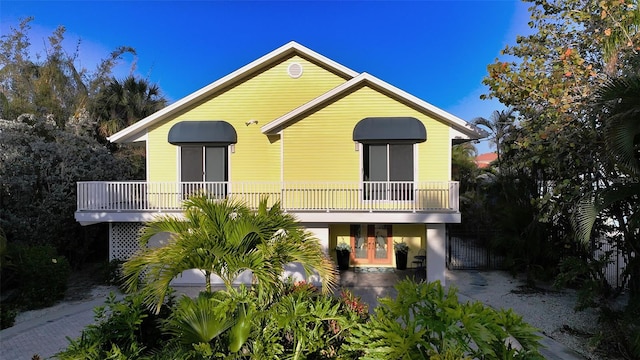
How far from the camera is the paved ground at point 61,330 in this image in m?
6.25

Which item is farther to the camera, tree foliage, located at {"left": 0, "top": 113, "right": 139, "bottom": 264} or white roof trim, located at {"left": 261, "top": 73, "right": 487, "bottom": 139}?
tree foliage, located at {"left": 0, "top": 113, "right": 139, "bottom": 264}

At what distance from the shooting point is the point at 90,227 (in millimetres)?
12156

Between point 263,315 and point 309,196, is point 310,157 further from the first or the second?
point 263,315

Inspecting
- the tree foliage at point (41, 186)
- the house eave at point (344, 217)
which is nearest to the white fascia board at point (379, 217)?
the house eave at point (344, 217)

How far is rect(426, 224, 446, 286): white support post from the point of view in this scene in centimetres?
998

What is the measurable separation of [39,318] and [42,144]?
6.43 metres

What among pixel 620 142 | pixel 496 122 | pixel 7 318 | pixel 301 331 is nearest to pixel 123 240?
pixel 7 318

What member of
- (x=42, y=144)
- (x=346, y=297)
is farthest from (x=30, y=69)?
(x=346, y=297)

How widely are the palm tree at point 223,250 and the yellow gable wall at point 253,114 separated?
22.7ft

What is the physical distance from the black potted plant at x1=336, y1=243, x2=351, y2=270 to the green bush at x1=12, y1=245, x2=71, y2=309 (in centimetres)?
853

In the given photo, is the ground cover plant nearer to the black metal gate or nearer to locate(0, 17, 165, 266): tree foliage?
the black metal gate

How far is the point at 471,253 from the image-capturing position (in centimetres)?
1317

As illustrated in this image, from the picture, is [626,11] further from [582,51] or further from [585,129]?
[585,129]

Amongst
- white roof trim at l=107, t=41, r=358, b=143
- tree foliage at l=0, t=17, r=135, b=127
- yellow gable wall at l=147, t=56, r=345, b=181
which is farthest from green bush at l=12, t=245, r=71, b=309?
tree foliage at l=0, t=17, r=135, b=127
